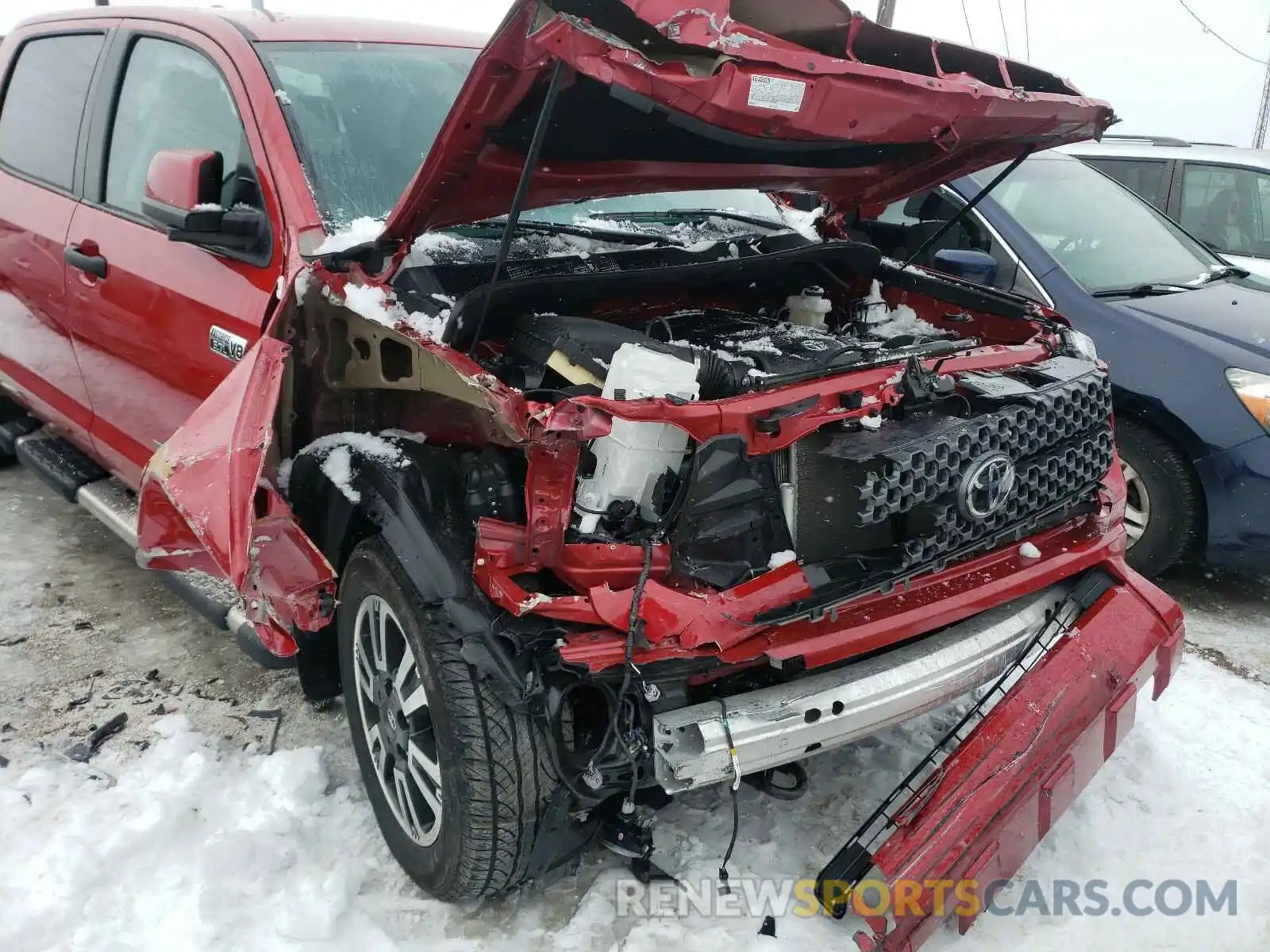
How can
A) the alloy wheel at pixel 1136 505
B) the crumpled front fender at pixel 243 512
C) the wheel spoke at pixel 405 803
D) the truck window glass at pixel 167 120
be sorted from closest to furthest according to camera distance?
the crumpled front fender at pixel 243 512
the wheel spoke at pixel 405 803
the truck window glass at pixel 167 120
the alloy wheel at pixel 1136 505

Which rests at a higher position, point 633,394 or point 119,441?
point 633,394

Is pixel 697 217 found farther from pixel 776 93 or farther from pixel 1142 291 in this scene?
pixel 1142 291

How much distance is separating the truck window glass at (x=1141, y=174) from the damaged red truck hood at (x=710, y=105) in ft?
15.2

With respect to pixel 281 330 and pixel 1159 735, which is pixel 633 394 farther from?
pixel 1159 735

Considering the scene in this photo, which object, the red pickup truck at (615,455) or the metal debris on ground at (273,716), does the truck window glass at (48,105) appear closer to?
the red pickup truck at (615,455)

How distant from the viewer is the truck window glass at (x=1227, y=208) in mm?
6559

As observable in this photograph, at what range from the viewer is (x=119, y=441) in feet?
10.9

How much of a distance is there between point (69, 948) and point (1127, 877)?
2565mm

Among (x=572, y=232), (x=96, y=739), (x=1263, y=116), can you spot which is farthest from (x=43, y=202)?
(x=1263, y=116)

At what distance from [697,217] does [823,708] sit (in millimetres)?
2016

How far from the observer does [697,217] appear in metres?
3.37

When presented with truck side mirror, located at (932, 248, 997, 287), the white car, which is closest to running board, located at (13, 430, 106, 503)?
truck side mirror, located at (932, 248, 997, 287)

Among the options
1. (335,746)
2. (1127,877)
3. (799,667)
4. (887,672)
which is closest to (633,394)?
(799,667)

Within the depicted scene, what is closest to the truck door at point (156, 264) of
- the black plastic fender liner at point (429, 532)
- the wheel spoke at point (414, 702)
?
the black plastic fender liner at point (429, 532)
